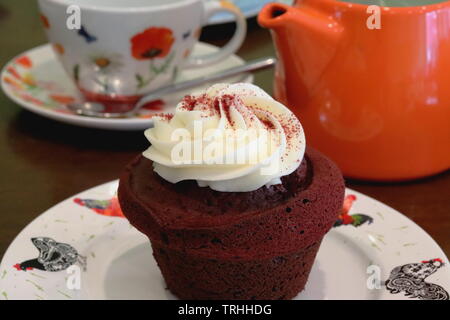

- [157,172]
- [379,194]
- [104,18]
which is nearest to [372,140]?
[379,194]

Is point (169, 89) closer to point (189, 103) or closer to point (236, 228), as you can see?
point (189, 103)

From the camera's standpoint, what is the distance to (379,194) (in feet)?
2.89

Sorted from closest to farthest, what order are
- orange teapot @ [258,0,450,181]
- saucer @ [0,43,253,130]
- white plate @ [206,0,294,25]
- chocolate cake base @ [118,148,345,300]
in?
1. chocolate cake base @ [118,148,345,300]
2. orange teapot @ [258,0,450,181]
3. saucer @ [0,43,253,130]
4. white plate @ [206,0,294,25]

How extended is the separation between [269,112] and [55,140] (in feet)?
1.31

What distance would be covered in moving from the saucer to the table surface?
30mm

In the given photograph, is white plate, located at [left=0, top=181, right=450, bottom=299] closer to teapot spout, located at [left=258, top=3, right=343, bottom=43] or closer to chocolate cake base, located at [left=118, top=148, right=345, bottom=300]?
chocolate cake base, located at [left=118, top=148, right=345, bottom=300]

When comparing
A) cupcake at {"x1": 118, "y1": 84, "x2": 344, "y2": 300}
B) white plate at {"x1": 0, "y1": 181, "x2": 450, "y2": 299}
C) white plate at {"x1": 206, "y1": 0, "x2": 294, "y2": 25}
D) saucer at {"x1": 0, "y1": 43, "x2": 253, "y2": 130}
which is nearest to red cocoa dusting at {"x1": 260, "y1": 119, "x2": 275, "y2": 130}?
cupcake at {"x1": 118, "y1": 84, "x2": 344, "y2": 300}

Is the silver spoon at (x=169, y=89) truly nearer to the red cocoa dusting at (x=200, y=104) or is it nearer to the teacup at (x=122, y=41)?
the teacup at (x=122, y=41)

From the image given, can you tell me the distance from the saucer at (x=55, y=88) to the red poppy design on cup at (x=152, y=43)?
9 centimetres

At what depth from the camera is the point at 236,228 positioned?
0.62m

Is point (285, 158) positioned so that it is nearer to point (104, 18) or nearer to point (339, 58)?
point (339, 58)

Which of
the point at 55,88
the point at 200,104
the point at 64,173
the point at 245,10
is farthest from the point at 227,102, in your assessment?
the point at 245,10

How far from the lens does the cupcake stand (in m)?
0.63

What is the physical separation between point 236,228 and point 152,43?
0.46 meters
